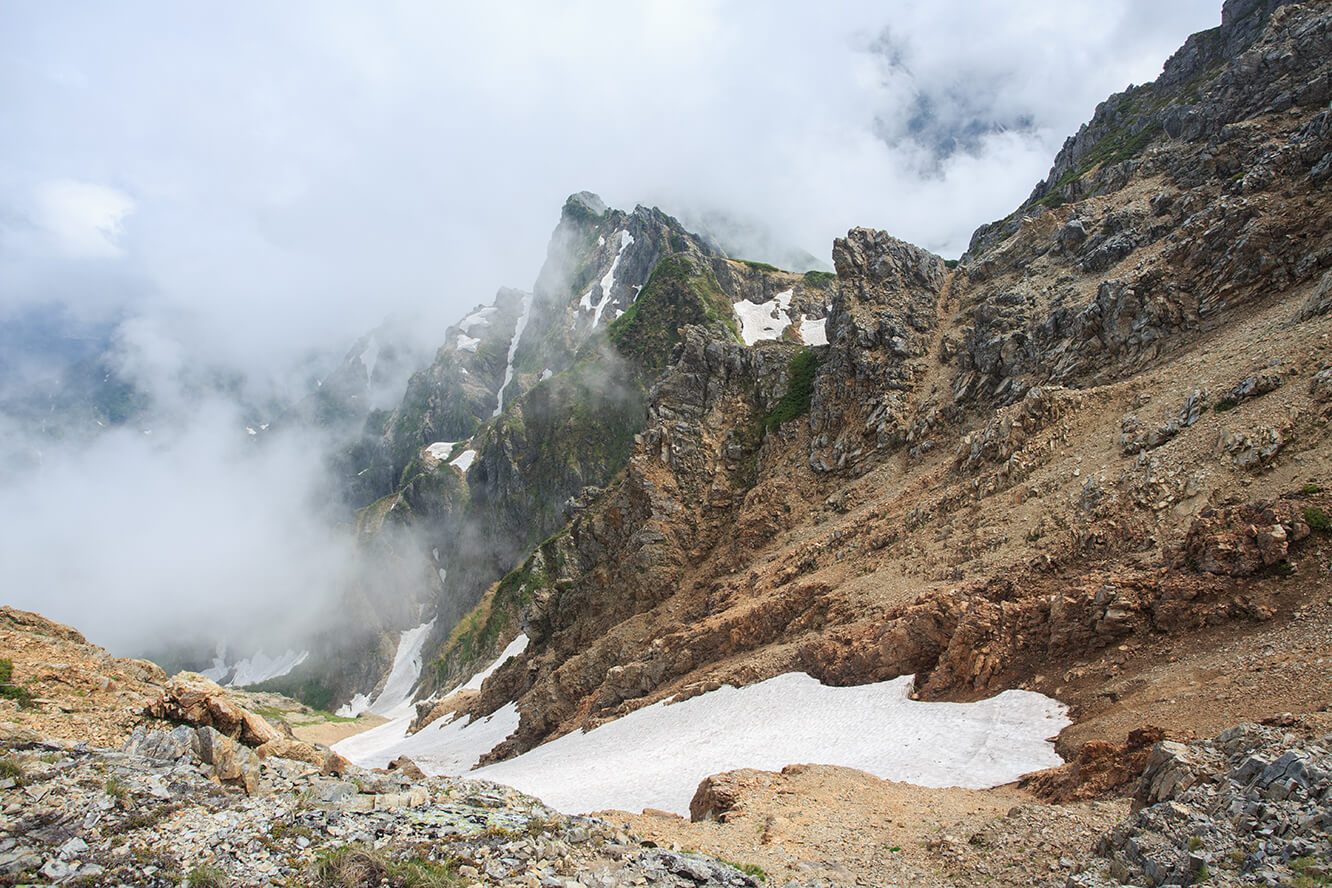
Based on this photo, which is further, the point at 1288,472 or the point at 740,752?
the point at 740,752

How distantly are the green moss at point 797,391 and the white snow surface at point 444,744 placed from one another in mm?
33021

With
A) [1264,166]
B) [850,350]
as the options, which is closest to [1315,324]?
[1264,166]

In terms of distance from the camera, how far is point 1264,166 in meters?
34.6

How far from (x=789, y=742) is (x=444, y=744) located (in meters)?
46.2

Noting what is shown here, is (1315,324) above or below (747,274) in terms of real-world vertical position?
below

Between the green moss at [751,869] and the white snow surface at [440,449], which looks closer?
the green moss at [751,869]

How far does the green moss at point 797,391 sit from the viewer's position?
49906mm

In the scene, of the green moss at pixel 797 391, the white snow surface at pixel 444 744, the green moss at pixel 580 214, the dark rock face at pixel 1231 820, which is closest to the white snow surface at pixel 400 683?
the white snow surface at pixel 444 744

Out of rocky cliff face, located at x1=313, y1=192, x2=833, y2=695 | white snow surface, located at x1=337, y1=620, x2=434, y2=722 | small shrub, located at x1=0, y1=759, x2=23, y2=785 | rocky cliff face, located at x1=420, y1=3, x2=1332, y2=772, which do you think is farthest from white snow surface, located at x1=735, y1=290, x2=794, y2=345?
small shrub, located at x1=0, y1=759, x2=23, y2=785

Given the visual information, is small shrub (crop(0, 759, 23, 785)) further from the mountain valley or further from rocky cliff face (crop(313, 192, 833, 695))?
rocky cliff face (crop(313, 192, 833, 695))

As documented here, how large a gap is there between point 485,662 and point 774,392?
63.7 metres

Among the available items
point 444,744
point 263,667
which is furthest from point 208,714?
point 263,667

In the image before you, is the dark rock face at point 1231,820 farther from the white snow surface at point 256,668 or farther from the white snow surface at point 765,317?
the white snow surface at point 256,668

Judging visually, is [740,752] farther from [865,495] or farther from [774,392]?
[774,392]
